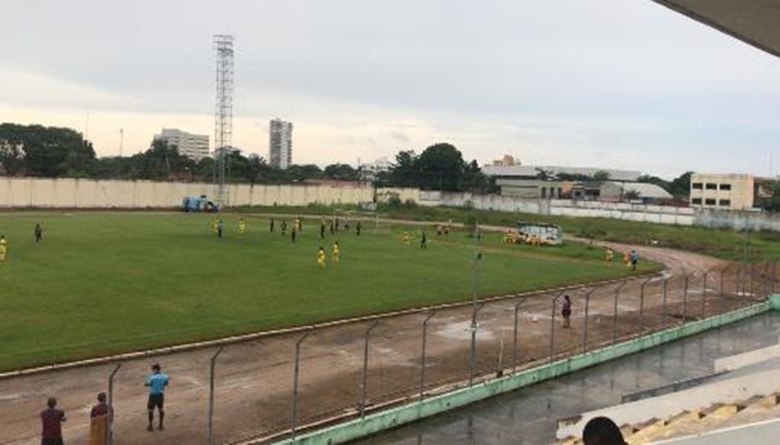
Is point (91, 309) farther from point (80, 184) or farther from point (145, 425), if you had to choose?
point (80, 184)

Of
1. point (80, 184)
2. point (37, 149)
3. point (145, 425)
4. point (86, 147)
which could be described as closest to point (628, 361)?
point (145, 425)

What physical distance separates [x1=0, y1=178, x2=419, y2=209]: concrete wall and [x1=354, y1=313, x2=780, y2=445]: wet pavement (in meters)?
86.5

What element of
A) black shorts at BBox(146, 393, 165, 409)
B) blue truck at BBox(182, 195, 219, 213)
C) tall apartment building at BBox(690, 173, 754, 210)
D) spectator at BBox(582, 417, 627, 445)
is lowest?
black shorts at BBox(146, 393, 165, 409)

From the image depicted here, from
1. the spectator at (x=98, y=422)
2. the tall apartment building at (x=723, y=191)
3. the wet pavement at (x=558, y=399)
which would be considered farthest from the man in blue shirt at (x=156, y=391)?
the tall apartment building at (x=723, y=191)

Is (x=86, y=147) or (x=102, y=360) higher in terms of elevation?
(x=86, y=147)

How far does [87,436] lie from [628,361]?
60.0 feet

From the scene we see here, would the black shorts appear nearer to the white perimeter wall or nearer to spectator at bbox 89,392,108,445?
spectator at bbox 89,392,108,445

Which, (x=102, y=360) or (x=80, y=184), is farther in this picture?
(x=80, y=184)

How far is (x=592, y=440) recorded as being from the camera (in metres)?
4.98

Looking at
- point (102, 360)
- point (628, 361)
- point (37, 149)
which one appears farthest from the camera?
point (37, 149)

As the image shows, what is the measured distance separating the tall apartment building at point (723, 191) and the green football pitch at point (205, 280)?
8037 cm

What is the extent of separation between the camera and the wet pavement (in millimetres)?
19906

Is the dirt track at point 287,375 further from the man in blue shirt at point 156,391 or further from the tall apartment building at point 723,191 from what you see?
the tall apartment building at point 723,191

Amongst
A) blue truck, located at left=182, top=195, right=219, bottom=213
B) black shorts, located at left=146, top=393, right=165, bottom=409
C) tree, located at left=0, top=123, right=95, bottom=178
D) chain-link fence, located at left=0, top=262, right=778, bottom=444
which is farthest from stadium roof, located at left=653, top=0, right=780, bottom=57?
tree, located at left=0, top=123, right=95, bottom=178
